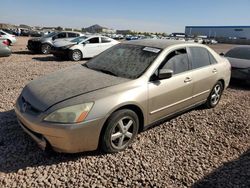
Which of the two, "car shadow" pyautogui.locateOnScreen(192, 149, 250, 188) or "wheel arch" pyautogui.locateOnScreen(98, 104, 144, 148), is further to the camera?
"wheel arch" pyautogui.locateOnScreen(98, 104, 144, 148)

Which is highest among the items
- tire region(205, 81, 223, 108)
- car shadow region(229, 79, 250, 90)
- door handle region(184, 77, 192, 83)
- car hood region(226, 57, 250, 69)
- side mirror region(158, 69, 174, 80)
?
side mirror region(158, 69, 174, 80)

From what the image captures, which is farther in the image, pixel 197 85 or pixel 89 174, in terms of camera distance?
pixel 197 85

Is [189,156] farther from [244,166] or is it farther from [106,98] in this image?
[106,98]

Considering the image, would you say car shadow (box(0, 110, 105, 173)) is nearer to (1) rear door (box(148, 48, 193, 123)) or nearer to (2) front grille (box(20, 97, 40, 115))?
(2) front grille (box(20, 97, 40, 115))

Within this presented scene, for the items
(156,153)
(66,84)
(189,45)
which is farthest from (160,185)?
(189,45)

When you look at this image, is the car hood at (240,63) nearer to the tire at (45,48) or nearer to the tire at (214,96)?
the tire at (214,96)

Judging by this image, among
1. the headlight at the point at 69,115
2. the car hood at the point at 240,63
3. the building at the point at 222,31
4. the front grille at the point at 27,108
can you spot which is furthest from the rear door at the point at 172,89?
the building at the point at 222,31

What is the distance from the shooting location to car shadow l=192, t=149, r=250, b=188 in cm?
299

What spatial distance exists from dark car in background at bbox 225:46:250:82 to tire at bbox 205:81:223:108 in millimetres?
2593

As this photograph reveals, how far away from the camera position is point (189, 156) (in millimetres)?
3568

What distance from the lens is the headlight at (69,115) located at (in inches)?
117

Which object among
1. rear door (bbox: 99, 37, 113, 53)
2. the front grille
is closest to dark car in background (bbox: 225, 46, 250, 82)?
the front grille

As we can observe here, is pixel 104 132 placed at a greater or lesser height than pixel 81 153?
greater

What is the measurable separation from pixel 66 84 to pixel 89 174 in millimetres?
1315
